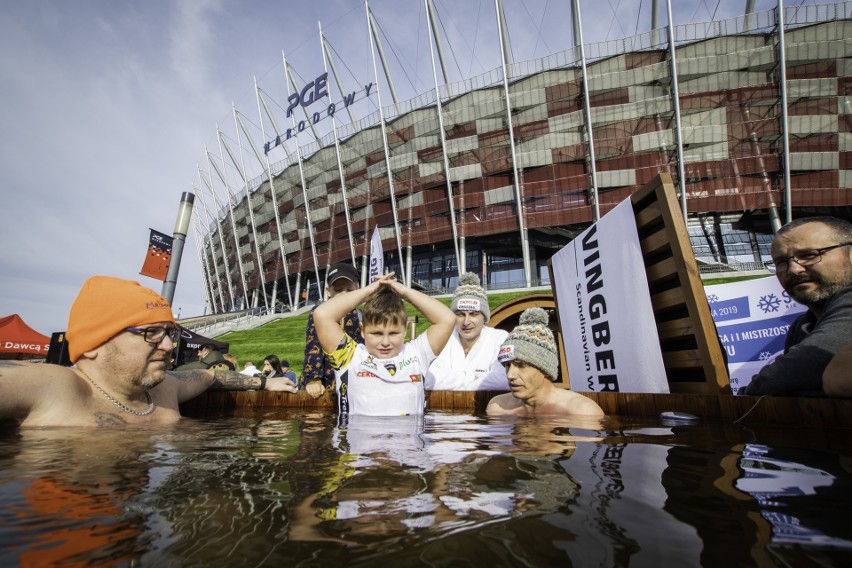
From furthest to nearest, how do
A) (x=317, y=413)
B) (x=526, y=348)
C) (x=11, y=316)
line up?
(x=11, y=316), (x=317, y=413), (x=526, y=348)

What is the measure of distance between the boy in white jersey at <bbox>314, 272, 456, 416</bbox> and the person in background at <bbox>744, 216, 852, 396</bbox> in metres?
2.07

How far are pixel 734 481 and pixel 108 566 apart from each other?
1.55 metres

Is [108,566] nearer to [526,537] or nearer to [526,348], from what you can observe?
[526,537]

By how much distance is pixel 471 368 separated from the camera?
4383 millimetres

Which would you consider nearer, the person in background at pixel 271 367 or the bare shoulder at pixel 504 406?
the bare shoulder at pixel 504 406

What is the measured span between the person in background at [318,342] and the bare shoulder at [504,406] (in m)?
1.49

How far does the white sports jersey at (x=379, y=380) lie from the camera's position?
10.0 ft

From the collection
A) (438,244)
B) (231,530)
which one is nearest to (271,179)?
(438,244)

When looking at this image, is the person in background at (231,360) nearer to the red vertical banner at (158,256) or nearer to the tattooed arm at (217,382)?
the red vertical banner at (158,256)

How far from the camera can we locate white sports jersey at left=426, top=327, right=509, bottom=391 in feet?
14.0

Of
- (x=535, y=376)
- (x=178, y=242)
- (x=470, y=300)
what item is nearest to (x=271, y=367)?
(x=178, y=242)

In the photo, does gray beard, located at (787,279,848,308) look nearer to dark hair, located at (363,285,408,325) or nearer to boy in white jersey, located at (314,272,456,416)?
boy in white jersey, located at (314,272,456,416)

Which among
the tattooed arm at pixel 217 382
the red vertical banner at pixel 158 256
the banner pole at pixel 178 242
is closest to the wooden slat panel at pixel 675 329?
the tattooed arm at pixel 217 382

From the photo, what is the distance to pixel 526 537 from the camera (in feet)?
2.60
